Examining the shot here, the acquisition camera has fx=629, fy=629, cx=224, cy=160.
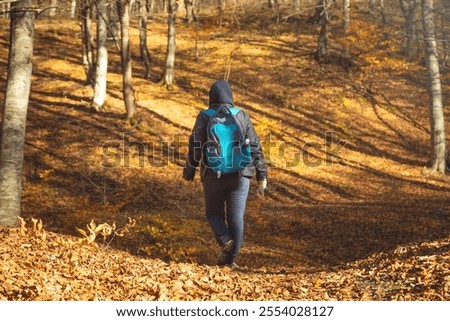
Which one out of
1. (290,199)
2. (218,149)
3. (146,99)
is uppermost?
(218,149)

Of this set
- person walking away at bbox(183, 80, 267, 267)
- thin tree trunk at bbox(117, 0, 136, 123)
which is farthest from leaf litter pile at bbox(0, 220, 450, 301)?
thin tree trunk at bbox(117, 0, 136, 123)

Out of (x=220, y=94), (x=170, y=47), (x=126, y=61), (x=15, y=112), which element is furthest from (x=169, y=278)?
(x=170, y=47)

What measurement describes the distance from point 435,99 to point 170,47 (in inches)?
416

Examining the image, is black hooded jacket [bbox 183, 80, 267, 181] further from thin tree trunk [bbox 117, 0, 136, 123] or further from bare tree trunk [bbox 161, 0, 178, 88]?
bare tree trunk [bbox 161, 0, 178, 88]

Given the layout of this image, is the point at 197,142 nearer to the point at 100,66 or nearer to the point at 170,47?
the point at 100,66

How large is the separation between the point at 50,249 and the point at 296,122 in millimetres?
17651

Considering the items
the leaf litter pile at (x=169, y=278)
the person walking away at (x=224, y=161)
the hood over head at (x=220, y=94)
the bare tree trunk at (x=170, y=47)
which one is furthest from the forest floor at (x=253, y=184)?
the hood over head at (x=220, y=94)

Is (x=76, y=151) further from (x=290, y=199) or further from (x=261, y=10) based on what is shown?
(x=261, y=10)

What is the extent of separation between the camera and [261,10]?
40.8 m

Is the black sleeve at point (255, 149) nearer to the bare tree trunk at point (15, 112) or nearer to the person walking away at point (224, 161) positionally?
the person walking away at point (224, 161)

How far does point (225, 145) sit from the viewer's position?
729 cm

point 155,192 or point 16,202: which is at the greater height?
point 16,202
